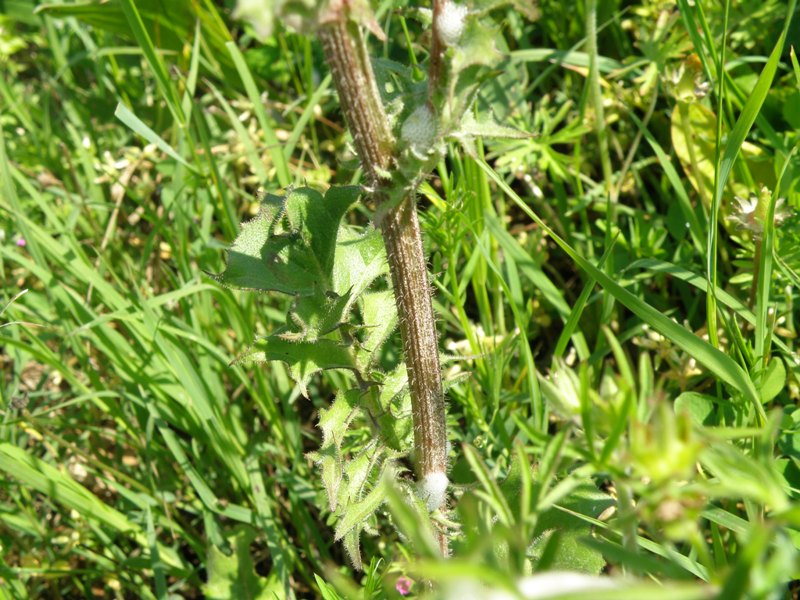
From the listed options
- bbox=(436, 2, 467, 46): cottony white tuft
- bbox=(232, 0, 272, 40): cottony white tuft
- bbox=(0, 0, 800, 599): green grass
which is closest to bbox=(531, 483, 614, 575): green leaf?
bbox=(0, 0, 800, 599): green grass

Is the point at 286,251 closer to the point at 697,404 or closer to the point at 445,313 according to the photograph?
the point at 445,313

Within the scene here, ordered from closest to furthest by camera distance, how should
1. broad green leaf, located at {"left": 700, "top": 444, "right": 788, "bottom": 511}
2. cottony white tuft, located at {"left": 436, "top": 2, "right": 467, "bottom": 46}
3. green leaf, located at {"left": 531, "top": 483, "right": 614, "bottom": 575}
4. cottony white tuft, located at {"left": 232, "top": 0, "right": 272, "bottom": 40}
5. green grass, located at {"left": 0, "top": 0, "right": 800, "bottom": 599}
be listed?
broad green leaf, located at {"left": 700, "top": 444, "right": 788, "bottom": 511} → cottony white tuft, located at {"left": 232, "top": 0, "right": 272, "bottom": 40} → cottony white tuft, located at {"left": 436, "top": 2, "right": 467, "bottom": 46} → green leaf, located at {"left": 531, "top": 483, "right": 614, "bottom": 575} → green grass, located at {"left": 0, "top": 0, "right": 800, "bottom": 599}

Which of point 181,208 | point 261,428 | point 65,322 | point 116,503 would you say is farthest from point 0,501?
point 181,208

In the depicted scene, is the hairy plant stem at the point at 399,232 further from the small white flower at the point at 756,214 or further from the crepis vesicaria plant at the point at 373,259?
the small white flower at the point at 756,214

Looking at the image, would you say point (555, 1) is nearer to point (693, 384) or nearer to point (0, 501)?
point (693, 384)

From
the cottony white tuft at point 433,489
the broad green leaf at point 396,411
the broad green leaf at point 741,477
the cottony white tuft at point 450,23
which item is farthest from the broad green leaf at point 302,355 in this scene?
the broad green leaf at point 741,477

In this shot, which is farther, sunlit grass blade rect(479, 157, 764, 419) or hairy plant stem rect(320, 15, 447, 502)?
sunlit grass blade rect(479, 157, 764, 419)

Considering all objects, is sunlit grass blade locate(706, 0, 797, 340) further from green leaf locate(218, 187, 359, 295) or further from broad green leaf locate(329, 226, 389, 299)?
green leaf locate(218, 187, 359, 295)
